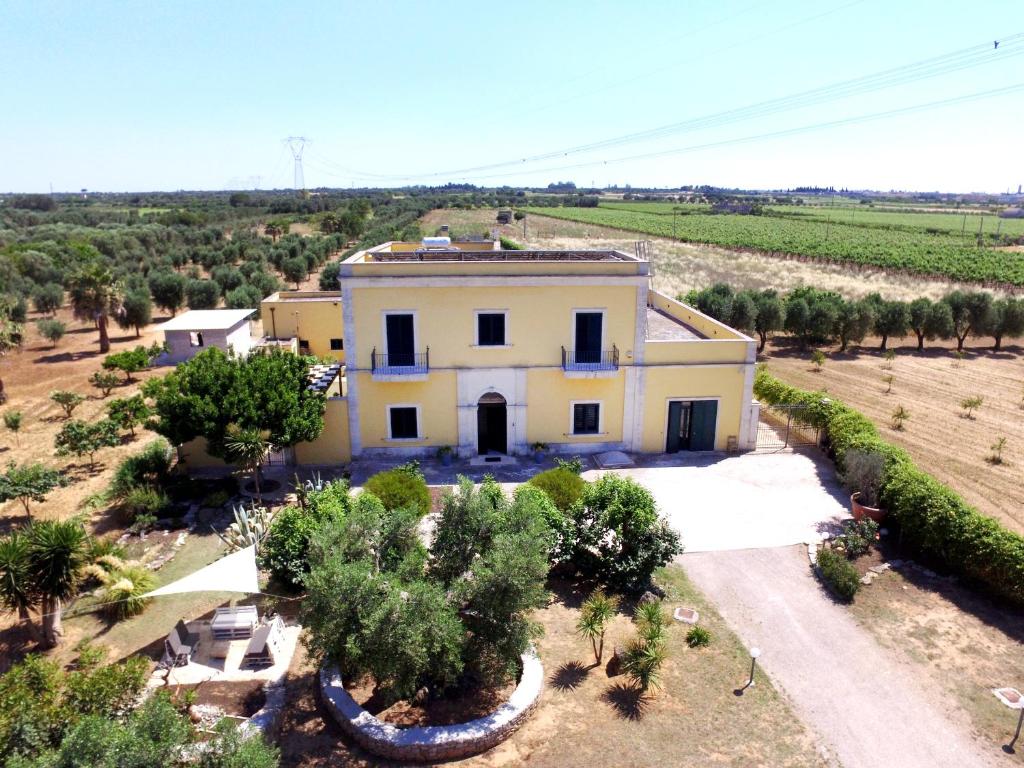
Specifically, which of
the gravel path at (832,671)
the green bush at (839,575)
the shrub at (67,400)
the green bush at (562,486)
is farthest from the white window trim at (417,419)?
the shrub at (67,400)

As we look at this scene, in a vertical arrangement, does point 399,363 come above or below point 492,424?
above

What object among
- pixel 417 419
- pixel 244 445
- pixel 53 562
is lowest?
pixel 417 419

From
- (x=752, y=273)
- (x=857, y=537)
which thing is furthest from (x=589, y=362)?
(x=752, y=273)

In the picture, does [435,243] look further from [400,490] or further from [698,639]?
[698,639]

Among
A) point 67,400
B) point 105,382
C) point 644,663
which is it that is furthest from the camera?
point 105,382

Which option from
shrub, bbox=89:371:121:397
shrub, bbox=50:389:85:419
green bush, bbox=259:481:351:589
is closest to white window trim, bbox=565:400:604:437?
green bush, bbox=259:481:351:589

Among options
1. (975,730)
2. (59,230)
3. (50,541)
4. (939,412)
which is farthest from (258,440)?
(59,230)
